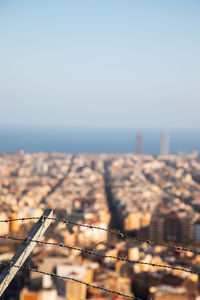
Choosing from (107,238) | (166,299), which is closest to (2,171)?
(107,238)

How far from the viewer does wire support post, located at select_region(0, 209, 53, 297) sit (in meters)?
1.19

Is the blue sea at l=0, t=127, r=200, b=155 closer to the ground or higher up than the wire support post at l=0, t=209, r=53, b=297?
higher up

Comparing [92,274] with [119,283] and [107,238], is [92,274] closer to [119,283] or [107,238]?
[119,283]

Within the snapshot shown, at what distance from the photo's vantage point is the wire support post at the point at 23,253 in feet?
3.89

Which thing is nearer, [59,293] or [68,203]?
[59,293]

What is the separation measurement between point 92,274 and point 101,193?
26.5ft

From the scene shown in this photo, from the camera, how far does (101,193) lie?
12117 millimetres

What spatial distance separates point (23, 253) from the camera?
121cm

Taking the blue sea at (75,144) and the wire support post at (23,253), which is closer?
the wire support post at (23,253)

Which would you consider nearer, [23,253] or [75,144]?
[23,253]

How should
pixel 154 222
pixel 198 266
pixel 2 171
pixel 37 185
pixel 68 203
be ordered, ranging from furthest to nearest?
pixel 2 171
pixel 37 185
pixel 68 203
pixel 154 222
pixel 198 266

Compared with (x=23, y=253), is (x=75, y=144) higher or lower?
higher

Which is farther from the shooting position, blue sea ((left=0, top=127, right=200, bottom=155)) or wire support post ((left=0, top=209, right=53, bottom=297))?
blue sea ((left=0, top=127, right=200, bottom=155))

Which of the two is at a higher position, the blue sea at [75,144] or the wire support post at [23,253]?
the blue sea at [75,144]
